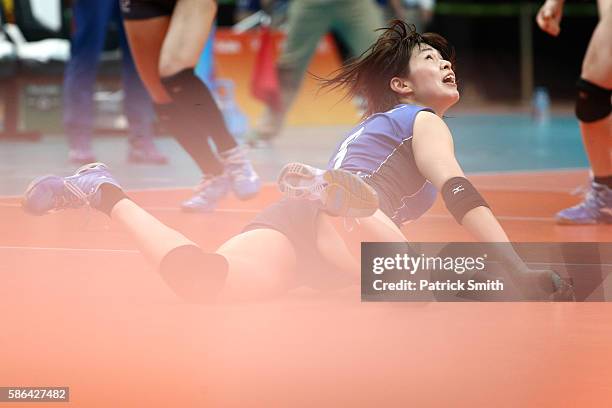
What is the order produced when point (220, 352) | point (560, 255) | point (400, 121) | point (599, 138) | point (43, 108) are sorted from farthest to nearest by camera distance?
point (43, 108) → point (599, 138) → point (560, 255) → point (400, 121) → point (220, 352)

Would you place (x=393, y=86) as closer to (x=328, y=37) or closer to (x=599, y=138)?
(x=599, y=138)

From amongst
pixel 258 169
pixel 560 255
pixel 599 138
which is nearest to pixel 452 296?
pixel 560 255

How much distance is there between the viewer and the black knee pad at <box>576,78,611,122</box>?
235 inches

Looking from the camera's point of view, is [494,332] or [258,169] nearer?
[494,332]

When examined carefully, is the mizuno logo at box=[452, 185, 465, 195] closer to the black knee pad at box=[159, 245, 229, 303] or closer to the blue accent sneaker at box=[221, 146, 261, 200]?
the black knee pad at box=[159, 245, 229, 303]

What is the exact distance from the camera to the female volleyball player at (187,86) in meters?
6.32

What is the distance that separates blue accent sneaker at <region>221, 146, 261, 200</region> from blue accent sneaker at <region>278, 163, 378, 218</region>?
8.66 feet

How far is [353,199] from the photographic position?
3.62 metres

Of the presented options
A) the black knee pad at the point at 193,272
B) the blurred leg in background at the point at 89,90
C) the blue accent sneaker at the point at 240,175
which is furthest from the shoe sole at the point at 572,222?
the blurred leg in background at the point at 89,90

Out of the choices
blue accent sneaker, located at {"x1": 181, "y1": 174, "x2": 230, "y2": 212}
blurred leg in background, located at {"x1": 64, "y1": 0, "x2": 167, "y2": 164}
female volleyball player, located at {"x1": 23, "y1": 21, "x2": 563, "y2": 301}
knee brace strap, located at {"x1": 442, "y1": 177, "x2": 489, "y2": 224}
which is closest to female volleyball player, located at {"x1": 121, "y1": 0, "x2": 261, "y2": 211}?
blue accent sneaker, located at {"x1": 181, "y1": 174, "x2": 230, "y2": 212}

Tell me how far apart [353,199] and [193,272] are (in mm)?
485

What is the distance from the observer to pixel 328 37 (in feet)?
53.8

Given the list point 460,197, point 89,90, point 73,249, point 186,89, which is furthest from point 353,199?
point 89,90

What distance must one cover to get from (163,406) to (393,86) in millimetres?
1928
